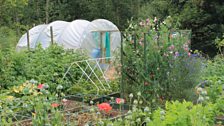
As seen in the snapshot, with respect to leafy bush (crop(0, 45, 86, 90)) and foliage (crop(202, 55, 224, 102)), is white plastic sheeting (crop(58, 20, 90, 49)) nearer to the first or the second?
leafy bush (crop(0, 45, 86, 90))

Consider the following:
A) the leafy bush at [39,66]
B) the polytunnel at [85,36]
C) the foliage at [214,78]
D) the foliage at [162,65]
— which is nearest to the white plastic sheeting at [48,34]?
the polytunnel at [85,36]

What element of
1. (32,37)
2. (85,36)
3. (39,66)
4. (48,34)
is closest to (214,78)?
(39,66)

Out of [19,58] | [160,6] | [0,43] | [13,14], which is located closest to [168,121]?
[19,58]

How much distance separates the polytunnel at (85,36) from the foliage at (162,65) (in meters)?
5.52

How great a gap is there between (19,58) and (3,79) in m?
0.55

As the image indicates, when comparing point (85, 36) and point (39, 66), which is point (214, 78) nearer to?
point (39, 66)

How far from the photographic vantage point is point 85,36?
1318 cm

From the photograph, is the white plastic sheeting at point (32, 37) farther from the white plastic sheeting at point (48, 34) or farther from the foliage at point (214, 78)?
the foliage at point (214, 78)

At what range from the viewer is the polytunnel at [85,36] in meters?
12.7

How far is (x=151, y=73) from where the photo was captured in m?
5.98

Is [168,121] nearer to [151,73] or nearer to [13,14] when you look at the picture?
[151,73]

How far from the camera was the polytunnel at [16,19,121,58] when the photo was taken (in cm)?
1274

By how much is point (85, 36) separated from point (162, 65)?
296 inches

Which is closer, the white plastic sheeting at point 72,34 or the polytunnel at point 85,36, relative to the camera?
the polytunnel at point 85,36
